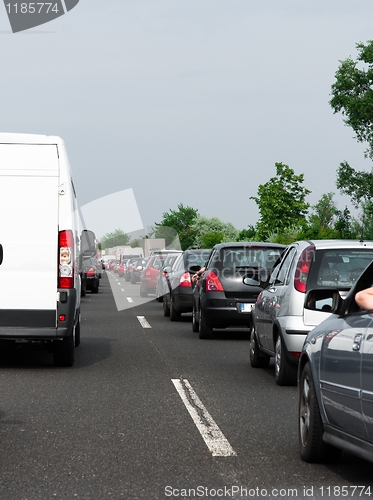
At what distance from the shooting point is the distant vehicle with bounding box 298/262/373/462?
555 centimetres

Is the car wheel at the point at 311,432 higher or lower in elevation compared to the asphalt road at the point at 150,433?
higher

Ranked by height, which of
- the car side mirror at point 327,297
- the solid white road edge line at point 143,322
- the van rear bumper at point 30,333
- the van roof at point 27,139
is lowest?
the solid white road edge line at point 143,322

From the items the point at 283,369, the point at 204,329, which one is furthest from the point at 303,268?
the point at 204,329

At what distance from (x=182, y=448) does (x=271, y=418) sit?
5.30 ft

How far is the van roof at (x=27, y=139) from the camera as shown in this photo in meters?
11.7

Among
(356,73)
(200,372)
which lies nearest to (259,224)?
(356,73)

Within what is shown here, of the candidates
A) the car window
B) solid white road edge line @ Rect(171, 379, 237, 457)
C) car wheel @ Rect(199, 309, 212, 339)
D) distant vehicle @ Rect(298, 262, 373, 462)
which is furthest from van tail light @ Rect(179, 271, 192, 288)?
distant vehicle @ Rect(298, 262, 373, 462)

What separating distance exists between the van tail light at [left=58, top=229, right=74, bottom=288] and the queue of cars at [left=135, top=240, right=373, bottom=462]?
7.63 feet

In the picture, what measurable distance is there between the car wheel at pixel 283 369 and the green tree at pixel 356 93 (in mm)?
54756

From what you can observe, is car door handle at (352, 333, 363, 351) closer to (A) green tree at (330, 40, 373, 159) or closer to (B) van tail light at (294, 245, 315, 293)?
(B) van tail light at (294, 245, 315, 293)

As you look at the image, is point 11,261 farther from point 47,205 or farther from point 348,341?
point 348,341

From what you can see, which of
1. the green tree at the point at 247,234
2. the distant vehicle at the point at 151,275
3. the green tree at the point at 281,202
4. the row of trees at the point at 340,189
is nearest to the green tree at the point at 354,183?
the row of trees at the point at 340,189

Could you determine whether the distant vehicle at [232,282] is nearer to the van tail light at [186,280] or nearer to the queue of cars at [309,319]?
the queue of cars at [309,319]

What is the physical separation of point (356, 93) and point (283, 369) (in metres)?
57.7
